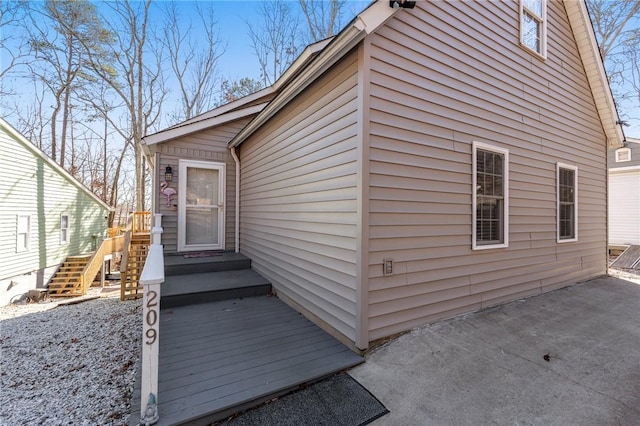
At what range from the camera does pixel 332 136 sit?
133 inches

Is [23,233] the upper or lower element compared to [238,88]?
lower

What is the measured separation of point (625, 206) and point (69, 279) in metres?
22.5

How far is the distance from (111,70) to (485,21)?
17724 millimetres

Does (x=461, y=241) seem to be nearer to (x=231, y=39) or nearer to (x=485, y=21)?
(x=485, y=21)

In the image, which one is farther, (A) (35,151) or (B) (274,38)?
(B) (274,38)

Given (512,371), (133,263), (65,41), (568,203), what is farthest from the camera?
(65,41)

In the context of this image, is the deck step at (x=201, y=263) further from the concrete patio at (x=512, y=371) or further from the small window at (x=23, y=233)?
the small window at (x=23, y=233)

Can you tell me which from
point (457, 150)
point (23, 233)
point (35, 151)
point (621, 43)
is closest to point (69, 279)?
point (23, 233)

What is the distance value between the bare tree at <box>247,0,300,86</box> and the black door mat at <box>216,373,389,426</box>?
14784mm

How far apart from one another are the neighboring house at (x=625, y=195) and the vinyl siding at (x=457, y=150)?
9.03m

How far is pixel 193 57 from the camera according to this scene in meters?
16.1

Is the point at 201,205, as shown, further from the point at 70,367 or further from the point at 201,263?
the point at 70,367

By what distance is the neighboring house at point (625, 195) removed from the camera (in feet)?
36.6

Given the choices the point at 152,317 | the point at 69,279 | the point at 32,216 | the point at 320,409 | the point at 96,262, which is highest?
the point at 32,216
